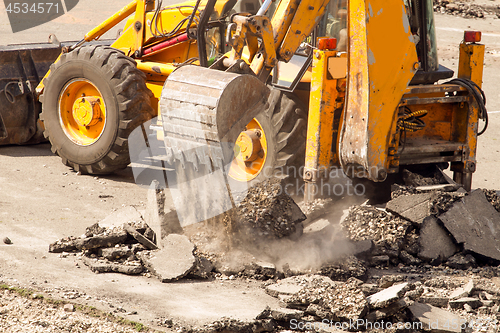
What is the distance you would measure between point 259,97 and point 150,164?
3.54 m

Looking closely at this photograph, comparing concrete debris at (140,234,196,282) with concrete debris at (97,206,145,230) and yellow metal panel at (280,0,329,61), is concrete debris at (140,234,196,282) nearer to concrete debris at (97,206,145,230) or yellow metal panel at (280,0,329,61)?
concrete debris at (97,206,145,230)

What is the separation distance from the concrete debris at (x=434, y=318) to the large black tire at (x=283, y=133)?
2186 millimetres

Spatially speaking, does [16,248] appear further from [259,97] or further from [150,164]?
[150,164]

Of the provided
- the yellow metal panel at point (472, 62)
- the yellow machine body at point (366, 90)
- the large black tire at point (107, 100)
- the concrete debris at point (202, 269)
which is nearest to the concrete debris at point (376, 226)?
the yellow machine body at point (366, 90)

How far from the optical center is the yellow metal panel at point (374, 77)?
4430 mm

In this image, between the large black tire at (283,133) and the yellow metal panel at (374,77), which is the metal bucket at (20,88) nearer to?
the large black tire at (283,133)

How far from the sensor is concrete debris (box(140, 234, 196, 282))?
13.5 ft

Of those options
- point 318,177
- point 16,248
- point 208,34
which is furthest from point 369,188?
point 16,248

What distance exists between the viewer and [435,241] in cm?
471

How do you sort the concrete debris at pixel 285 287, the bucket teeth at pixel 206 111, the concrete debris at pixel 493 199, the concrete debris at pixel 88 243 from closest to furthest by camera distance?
the bucket teeth at pixel 206 111
the concrete debris at pixel 285 287
the concrete debris at pixel 88 243
the concrete debris at pixel 493 199

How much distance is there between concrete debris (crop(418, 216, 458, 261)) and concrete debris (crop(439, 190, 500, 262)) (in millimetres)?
77

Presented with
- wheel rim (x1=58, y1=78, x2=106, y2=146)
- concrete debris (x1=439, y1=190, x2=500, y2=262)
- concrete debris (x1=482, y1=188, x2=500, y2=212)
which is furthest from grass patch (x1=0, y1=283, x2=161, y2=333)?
concrete debris (x1=482, y1=188, x2=500, y2=212)

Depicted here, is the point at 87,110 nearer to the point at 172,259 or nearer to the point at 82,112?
the point at 82,112

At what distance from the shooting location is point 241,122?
4043mm
